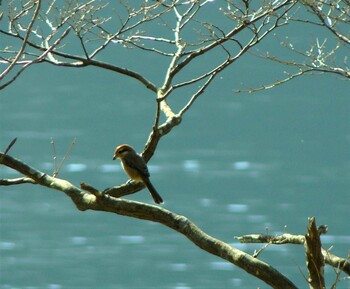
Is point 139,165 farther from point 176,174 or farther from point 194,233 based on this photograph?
point 176,174

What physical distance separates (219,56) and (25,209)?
4297 mm

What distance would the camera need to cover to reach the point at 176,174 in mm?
16078

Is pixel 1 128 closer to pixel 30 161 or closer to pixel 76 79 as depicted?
pixel 30 161

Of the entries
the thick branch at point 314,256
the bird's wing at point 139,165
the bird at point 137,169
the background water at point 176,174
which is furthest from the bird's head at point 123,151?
the background water at point 176,174

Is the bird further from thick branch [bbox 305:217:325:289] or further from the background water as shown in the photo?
the background water

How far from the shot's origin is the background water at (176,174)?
45.0 feet

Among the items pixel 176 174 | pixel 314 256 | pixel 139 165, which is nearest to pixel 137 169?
pixel 139 165

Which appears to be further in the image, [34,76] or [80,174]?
[34,76]

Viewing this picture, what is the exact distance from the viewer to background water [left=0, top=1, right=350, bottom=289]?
1370 centimetres

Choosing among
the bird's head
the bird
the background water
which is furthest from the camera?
the background water

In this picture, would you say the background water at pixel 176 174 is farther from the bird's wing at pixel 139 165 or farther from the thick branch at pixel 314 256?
the thick branch at pixel 314 256

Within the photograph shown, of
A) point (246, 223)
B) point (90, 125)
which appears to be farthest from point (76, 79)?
point (246, 223)

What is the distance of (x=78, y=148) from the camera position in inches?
651

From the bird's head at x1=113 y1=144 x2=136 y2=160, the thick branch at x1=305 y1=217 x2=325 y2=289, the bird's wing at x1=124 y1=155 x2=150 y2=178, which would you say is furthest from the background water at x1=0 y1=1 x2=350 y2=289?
the thick branch at x1=305 y1=217 x2=325 y2=289
